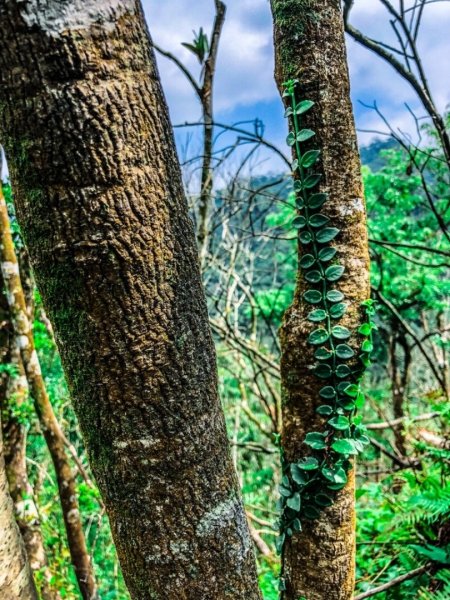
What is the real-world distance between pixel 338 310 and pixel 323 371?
18cm

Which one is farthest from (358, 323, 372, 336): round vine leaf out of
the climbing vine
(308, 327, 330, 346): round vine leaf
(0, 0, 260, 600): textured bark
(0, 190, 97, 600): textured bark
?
(0, 190, 97, 600): textured bark

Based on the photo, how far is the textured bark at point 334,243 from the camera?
4.17 ft

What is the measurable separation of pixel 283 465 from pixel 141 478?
70 centimetres

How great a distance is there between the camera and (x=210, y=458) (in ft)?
2.94

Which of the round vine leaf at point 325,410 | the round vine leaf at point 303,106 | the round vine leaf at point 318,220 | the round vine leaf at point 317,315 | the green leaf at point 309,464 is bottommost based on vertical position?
the green leaf at point 309,464

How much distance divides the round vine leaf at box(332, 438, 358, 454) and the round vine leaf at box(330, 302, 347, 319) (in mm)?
352

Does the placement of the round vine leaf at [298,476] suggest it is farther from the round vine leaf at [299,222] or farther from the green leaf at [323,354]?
the round vine leaf at [299,222]

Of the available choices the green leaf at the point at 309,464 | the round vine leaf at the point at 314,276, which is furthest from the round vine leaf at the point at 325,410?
the round vine leaf at the point at 314,276

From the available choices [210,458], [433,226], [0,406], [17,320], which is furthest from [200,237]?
[433,226]

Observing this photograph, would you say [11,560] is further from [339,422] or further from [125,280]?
[339,422]

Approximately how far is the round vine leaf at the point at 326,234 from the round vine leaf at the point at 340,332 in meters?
0.25

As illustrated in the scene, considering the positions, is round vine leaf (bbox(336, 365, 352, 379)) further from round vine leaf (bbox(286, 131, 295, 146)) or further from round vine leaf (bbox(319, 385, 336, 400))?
round vine leaf (bbox(286, 131, 295, 146))

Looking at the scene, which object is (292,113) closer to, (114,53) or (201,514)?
(114,53)

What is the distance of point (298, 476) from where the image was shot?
135 cm
